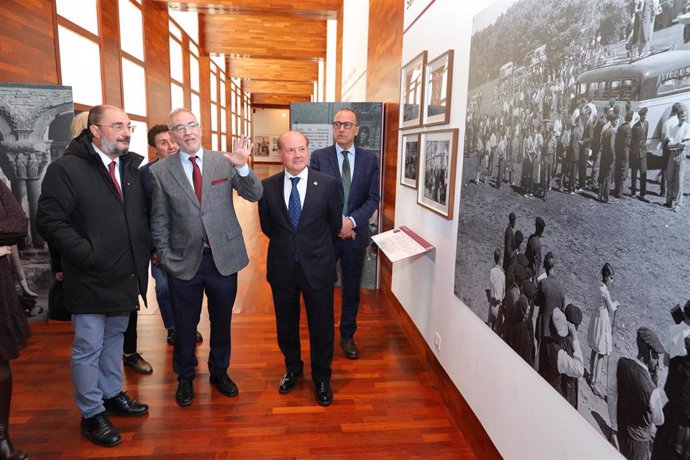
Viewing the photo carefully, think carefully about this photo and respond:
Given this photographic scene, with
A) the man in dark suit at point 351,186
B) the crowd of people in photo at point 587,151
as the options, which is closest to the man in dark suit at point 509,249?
the crowd of people in photo at point 587,151

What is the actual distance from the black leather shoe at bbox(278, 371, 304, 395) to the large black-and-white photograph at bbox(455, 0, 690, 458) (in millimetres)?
1508

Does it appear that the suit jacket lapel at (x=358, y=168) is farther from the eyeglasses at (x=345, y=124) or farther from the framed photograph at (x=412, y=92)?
the framed photograph at (x=412, y=92)

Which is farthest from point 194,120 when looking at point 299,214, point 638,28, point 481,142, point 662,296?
point 662,296

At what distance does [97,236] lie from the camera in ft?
7.25

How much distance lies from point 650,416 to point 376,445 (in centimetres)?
162

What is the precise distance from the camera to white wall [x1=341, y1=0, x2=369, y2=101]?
5.88 m

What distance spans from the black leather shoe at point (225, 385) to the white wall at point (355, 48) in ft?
14.0

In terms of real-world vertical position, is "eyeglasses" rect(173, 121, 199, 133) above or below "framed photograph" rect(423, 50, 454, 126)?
below

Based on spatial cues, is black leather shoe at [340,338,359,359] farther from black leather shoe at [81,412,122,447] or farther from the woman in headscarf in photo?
the woman in headscarf in photo

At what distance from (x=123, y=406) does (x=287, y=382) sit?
1.02 metres

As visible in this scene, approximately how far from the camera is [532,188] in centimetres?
174

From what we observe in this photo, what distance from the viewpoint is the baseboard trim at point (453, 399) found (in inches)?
88.9

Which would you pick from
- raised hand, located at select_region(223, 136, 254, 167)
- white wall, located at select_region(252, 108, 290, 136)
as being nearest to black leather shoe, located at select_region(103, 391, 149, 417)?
raised hand, located at select_region(223, 136, 254, 167)

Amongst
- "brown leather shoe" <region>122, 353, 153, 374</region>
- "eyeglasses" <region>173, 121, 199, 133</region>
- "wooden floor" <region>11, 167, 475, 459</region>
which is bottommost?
"wooden floor" <region>11, 167, 475, 459</region>
